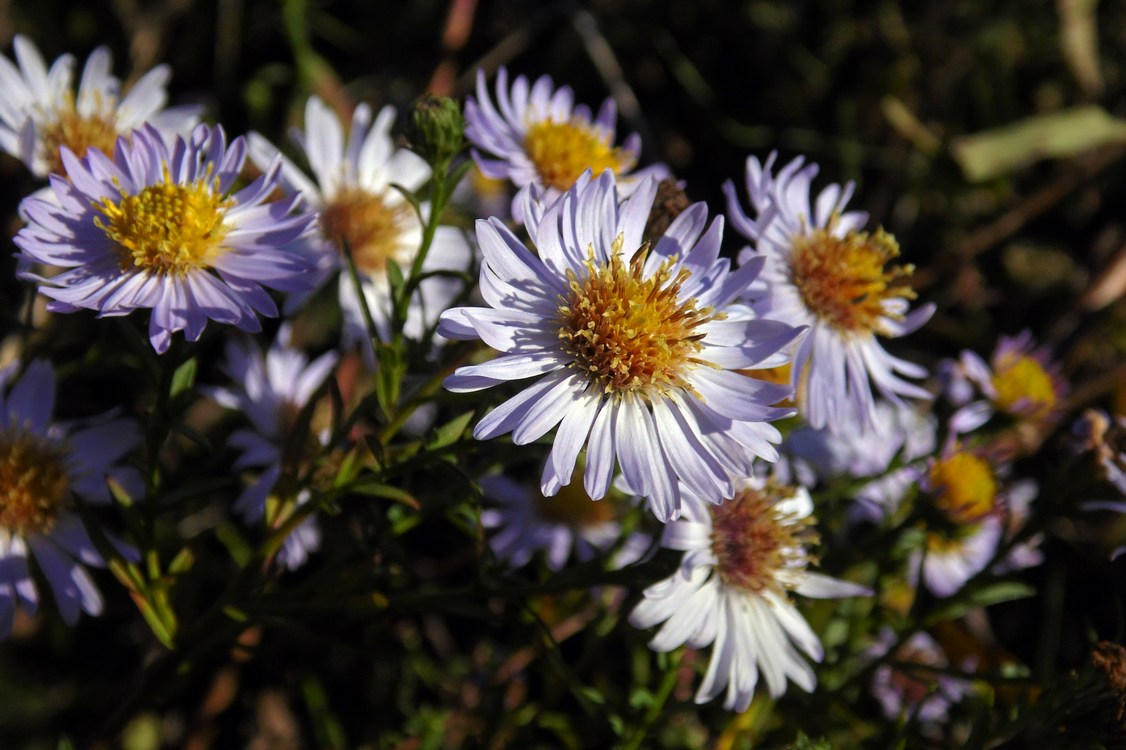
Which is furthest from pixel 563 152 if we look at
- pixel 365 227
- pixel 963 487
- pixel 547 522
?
pixel 963 487

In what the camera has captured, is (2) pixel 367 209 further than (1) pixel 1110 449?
Yes

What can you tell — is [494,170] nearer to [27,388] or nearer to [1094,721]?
[27,388]

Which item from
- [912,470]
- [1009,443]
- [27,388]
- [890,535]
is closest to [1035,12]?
[1009,443]

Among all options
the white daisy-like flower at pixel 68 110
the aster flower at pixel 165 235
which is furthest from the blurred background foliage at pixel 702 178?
the aster flower at pixel 165 235

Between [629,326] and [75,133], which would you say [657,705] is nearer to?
[629,326]

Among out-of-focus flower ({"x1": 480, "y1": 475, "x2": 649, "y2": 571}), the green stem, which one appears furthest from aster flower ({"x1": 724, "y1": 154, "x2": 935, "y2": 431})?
out-of-focus flower ({"x1": 480, "y1": 475, "x2": 649, "y2": 571})

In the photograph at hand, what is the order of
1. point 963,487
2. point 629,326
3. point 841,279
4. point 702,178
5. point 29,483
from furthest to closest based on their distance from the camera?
point 702,178, point 963,487, point 841,279, point 29,483, point 629,326
